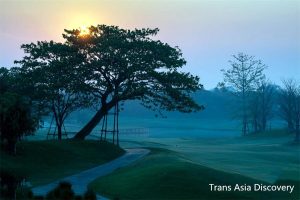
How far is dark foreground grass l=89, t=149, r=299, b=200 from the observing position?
25016 mm

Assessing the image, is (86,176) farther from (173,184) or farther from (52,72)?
(52,72)

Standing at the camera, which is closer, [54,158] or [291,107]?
[54,158]

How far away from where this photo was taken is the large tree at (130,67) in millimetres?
49003

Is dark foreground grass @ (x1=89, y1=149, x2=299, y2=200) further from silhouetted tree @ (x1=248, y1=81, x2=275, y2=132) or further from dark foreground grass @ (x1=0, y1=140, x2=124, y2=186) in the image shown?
silhouetted tree @ (x1=248, y1=81, x2=275, y2=132)

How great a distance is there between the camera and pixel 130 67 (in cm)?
4859

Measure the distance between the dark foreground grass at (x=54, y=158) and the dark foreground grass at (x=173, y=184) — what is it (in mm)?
5160

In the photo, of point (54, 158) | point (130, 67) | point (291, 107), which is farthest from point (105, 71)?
point (291, 107)

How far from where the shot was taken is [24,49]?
5253 cm

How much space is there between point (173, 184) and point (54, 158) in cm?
1523

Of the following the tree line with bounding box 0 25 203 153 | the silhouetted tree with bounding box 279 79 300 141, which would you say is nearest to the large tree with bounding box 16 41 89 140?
the tree line with bounding box 0 25 203 153

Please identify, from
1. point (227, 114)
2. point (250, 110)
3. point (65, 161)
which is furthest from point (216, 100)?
point (65, 161)

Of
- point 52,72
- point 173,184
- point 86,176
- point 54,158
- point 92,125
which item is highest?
point 52,72

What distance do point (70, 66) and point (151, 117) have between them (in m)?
118

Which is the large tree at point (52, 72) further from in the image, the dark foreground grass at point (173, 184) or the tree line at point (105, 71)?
the dark foreground grass at point (173, 184)
